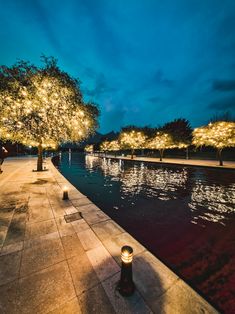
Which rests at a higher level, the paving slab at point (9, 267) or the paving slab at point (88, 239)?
→ the paving slab at point (88, 239)

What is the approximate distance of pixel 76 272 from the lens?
3.14 metres

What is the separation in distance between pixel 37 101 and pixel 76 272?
38.3 ft

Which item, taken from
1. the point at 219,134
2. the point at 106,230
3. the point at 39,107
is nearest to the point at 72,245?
the point at 106,230

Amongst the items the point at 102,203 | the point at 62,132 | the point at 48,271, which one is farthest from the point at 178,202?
the point at 62,132

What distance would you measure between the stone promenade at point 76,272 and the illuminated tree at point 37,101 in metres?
8.26

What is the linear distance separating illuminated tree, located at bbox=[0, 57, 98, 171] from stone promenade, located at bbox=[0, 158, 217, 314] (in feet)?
27.1

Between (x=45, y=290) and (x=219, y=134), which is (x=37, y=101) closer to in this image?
(x=45, y=290)

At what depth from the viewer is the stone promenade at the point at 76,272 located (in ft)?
8.09

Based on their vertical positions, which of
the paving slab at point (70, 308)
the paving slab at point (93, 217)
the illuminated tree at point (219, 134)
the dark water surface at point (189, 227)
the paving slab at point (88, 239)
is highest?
the illuminated tree at point (219, 134)

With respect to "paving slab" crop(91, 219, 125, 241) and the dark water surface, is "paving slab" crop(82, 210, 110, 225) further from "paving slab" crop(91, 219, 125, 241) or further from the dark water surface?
the dark water surface

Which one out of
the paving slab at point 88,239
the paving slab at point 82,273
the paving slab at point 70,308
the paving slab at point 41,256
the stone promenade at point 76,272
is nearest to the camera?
the paving slab at point 70,308

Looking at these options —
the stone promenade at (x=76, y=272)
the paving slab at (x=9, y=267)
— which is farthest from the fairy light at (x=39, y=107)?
the paving slab at (x=9, y=267)

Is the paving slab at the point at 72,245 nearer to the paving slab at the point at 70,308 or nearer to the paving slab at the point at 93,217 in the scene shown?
the paving slab at the point at 93,217

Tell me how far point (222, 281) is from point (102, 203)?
639 centimetres
